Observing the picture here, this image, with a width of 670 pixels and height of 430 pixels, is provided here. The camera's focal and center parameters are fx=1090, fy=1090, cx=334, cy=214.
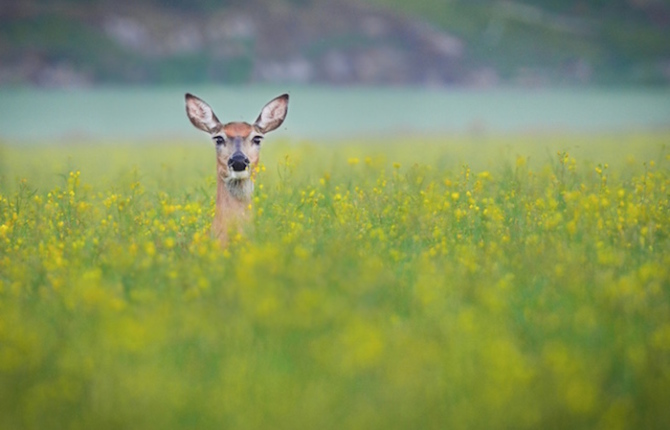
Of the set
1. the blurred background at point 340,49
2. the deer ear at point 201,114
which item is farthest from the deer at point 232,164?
the blurred background at point 340,49

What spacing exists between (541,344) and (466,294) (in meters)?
1.01

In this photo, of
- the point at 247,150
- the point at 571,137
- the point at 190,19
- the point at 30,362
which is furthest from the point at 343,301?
the point at 190,19

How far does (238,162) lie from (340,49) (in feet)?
363

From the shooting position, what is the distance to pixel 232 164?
387 inches

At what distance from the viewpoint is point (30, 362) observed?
20.9ft

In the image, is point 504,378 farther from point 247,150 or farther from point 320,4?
point 320,4

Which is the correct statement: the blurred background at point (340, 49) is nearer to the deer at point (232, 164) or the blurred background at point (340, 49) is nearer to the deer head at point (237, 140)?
the deer head at point (237, 140)

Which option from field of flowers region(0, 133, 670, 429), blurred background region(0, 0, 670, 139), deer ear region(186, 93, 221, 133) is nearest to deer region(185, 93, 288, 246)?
deer ear region(186, 93, 221, 133)

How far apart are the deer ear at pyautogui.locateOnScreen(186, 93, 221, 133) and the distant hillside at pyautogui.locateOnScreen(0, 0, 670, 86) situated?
9441 centimetres

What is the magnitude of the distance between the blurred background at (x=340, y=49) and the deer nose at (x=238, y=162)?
75.5 m

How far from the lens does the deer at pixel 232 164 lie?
32.4 ft

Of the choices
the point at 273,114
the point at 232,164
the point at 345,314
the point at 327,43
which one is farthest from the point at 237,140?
the point at 327,43

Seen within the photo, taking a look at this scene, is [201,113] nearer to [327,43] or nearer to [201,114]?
[201,114]

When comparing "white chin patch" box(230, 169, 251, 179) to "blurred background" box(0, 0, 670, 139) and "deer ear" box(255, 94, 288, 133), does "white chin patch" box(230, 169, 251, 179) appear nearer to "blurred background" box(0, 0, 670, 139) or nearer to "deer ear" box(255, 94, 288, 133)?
"deer ear" box(255, 94, 288, 133)
